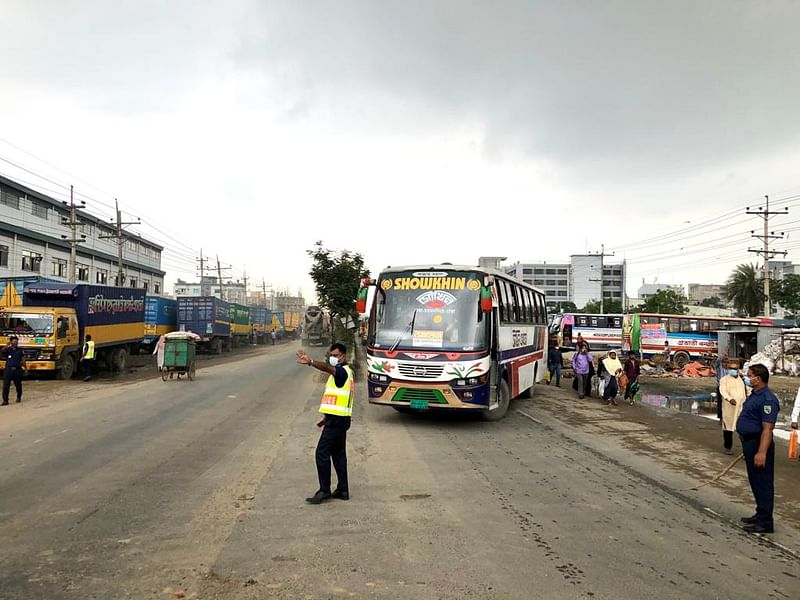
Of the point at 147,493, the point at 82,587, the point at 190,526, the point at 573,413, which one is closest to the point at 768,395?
the point at 190,526

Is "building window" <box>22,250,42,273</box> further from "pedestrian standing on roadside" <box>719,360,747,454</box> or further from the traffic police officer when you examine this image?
the traffic police officer

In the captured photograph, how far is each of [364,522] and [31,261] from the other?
1940 inches

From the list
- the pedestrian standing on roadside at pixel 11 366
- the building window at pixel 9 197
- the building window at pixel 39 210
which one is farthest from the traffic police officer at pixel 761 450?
the building window at pixel 39 210

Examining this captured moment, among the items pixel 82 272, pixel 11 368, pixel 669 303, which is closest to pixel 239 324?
pixel 82 272

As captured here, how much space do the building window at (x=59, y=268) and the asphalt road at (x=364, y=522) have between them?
44.8 m

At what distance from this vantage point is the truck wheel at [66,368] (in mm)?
20625

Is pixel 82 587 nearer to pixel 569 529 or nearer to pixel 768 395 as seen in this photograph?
pixel 569 529

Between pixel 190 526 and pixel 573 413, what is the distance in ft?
36.3

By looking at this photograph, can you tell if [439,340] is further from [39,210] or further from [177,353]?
[39,210]

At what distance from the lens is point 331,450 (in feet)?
20.7

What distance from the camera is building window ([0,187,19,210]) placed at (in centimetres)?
4224

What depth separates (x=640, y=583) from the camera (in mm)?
4348

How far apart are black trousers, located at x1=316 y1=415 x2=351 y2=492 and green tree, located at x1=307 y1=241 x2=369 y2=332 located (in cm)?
1922

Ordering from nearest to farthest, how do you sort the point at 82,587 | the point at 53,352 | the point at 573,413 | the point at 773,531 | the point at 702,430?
Result: the point at 82,587, the point at 773,531, the point at 702,430, the point at 573,413, the point at 53,352
